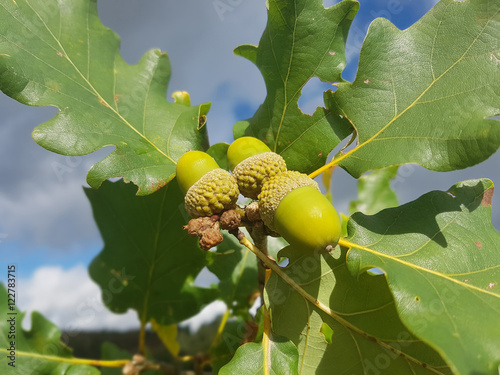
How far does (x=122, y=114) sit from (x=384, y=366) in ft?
3.49

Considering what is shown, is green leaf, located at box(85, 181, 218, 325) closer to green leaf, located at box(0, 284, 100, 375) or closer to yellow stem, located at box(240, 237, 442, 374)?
green leaf, located at box(0, 284, 100, 375)

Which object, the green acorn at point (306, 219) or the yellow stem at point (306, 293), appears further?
the yellow stem at point (306, 293)

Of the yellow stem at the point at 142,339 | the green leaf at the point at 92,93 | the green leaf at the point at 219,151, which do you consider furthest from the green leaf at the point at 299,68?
the yellow stem at the point at 142,339

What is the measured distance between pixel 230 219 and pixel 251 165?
0.51 ft

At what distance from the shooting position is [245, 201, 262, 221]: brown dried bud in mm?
1179

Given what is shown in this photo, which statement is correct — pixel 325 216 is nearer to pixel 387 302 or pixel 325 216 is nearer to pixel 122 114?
pixel 387 302

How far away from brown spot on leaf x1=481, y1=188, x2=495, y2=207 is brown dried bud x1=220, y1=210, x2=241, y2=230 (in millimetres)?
658

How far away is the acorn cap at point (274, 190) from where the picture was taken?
3.60 feet

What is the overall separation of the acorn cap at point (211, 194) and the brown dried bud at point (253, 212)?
53 millimetres

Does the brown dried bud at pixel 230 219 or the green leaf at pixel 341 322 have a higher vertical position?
the brown dried bud at pixel 230 219

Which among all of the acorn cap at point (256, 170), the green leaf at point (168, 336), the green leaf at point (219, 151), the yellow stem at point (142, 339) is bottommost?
the green leaf at point (168, 336)

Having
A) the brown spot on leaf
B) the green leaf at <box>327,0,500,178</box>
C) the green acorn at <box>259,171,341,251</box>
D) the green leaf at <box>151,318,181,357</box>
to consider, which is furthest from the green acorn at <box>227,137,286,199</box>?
the green leaf at <box>151,318,181,357</box>

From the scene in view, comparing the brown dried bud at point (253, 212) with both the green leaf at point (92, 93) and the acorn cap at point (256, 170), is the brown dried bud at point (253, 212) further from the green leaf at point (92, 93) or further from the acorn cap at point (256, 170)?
the green leaf at point (92, 93)

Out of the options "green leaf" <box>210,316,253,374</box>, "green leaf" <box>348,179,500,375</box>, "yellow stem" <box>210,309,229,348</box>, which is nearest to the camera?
"green leaf" <box>348,179,500,375</box>
